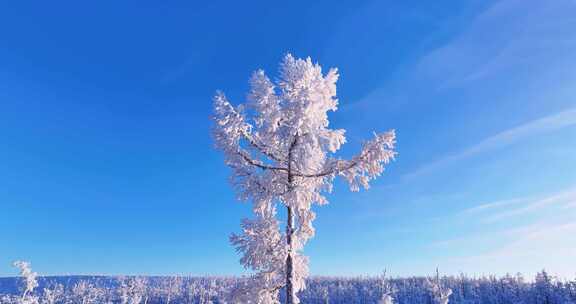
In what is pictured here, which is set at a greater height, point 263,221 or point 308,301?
point 263,221

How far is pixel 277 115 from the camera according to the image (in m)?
10.1

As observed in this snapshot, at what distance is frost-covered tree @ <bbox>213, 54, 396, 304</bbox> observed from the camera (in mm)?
9812

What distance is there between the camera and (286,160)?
10.8 m

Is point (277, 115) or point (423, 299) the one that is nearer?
point (277, 115)

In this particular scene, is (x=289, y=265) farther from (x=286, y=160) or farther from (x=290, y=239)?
(x=286, y=160)

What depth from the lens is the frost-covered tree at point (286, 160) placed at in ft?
32.2

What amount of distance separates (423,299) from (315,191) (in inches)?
5988

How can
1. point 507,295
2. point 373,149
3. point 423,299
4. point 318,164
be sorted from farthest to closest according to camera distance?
1. point 423,299
2. point 507,295
3. point 318,164
4. point 373,149

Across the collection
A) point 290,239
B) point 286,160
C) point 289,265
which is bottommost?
point 289,265

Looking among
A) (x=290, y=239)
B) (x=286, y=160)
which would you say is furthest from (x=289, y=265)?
(x=286, y=160)

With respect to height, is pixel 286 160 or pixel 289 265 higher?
pixel 286 160

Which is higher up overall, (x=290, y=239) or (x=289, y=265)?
(x=290, y=239)

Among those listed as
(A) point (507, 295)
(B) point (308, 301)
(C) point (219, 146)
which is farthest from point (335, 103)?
(B) point (308, 301)

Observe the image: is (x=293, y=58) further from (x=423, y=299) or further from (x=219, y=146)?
(x=423, y=299)
